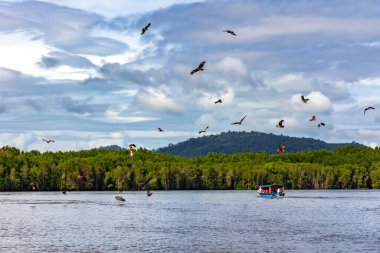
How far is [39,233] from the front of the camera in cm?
8081

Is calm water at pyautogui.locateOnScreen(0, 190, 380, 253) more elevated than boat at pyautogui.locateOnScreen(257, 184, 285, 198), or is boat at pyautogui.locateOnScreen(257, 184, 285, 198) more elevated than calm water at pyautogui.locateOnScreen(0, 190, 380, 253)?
boat at pyautogui.locateOnScreen(257, 184, 285, 198)

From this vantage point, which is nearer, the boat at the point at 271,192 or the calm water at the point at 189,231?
the calm water at the point at 189,231

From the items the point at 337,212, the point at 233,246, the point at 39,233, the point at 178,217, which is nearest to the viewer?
the point at 233,246

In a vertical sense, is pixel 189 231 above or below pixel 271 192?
below

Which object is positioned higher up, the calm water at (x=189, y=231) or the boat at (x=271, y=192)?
the boat at (x=271, y=192)

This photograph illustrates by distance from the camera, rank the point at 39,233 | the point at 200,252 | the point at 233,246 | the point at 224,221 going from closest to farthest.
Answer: the point at 200,252
the point at 233,246
the point at 39,233
the point at 224,221

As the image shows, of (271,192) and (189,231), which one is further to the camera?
(271,192)

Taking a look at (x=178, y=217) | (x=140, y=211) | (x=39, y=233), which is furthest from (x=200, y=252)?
(x=140, y=211)

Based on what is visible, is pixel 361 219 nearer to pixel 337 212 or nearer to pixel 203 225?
pixel 337 212

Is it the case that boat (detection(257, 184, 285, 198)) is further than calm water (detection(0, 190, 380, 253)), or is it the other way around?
boat (detection(257, 184, 285, 198))

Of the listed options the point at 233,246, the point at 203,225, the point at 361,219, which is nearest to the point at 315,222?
the point at 361,219

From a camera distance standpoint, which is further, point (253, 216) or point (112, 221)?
point (253, 216)

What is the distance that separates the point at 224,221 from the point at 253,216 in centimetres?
1201

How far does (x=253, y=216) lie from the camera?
109 metres
